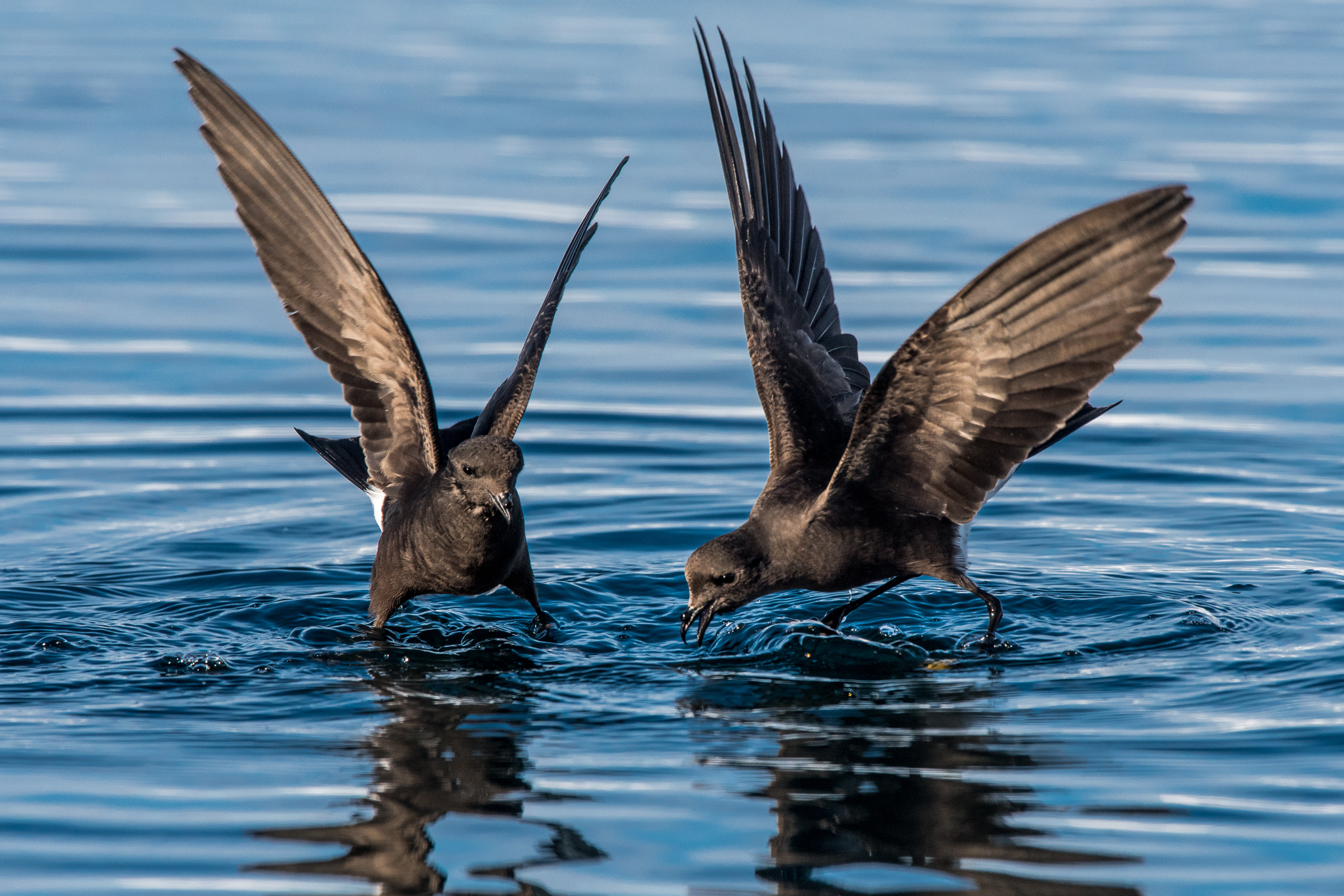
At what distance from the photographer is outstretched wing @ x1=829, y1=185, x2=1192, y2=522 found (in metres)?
6.12

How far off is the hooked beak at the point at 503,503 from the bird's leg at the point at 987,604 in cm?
195

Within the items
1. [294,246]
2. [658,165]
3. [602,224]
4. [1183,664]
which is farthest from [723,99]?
[658,165]

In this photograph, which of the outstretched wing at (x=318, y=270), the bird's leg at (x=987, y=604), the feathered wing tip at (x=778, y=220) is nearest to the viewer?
the outstretched wing at (x=318, y=270)

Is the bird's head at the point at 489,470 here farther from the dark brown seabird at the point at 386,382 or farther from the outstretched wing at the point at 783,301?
the outstretched wing at the point at 783,301

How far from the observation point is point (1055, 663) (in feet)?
22.8

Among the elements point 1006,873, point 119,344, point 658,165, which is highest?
point 658,165

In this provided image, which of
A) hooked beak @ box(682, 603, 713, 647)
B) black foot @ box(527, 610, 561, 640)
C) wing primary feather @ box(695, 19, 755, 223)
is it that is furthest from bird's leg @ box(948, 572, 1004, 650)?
wing primary feather @ box(695, 19, 755, 223)

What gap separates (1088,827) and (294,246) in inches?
162

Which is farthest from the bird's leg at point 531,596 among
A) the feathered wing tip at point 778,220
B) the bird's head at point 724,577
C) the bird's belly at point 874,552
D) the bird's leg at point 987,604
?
the feathered wing tip at point 778,220

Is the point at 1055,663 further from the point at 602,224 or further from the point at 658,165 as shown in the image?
the point at 658,165

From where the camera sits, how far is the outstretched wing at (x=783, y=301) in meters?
8.11

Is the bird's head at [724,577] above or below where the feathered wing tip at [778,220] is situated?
below

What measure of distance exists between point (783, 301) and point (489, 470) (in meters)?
2.35

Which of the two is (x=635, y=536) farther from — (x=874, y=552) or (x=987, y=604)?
(x=987, y=604)
